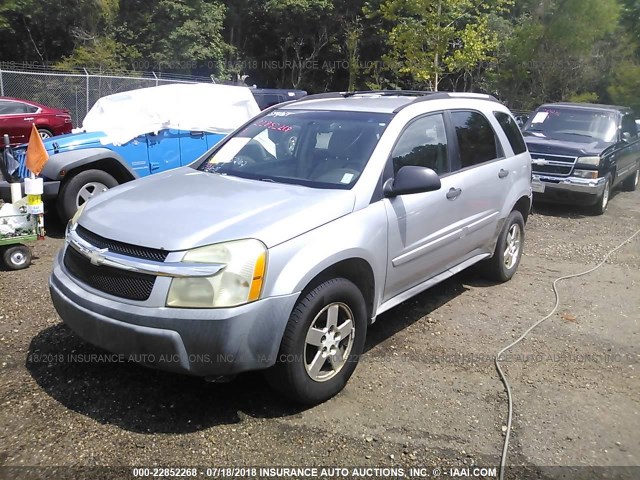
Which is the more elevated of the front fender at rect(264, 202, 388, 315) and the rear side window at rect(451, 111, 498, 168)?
the rear side window at rect(451, 111, 498, 168)

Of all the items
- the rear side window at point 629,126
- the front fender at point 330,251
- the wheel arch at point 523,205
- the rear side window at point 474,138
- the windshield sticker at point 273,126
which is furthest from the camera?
the rear side window at point 629,126

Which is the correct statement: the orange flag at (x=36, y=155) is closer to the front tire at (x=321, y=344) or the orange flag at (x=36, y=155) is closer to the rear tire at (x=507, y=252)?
the front tire at (x=321, y=344)

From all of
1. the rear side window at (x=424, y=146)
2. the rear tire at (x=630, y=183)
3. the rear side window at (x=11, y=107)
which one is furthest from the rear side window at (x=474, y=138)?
the rear side window at (x=11, y=107)

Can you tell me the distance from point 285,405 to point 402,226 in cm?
142

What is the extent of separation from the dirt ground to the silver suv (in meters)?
0.34

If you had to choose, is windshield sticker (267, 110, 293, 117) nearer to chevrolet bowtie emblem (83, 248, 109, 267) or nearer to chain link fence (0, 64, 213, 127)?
chevrolet bowtie emblem (83, 248, 109, 267)

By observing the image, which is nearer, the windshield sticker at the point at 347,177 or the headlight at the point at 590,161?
the windshield sticker at the point at 347,177

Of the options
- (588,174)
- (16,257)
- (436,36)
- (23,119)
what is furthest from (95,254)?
(436,36)

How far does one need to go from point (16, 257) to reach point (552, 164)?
8.09m

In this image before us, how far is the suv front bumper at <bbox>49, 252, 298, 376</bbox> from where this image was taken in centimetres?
294

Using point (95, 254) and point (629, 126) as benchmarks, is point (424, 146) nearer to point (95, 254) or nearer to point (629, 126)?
point (95, 254)

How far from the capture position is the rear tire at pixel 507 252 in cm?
560

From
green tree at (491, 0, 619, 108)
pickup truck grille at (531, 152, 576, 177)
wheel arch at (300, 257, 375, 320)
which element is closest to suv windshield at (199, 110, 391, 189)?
wheel arch at (300, 257, 375, 320)

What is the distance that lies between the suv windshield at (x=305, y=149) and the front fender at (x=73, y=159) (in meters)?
3.26
